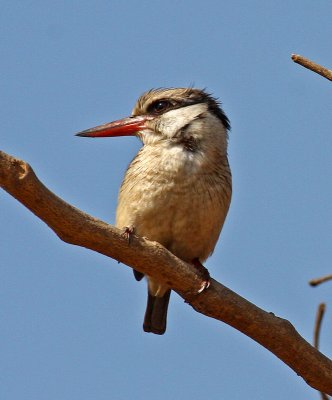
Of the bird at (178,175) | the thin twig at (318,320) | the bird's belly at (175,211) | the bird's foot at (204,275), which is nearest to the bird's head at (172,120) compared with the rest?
the bird at (178,175)

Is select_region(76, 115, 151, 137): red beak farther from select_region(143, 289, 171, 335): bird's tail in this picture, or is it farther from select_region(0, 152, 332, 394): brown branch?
select_region(0, 152, 332, 394): brown branch

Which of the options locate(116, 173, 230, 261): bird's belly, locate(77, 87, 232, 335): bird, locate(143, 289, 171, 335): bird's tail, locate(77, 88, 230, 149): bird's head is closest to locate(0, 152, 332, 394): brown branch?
locate(77, 87, 232, 335): bird

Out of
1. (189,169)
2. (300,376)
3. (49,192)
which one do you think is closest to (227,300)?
(300,376)

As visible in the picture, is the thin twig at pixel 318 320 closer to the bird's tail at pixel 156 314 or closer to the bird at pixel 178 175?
the bird at pixel 178 175

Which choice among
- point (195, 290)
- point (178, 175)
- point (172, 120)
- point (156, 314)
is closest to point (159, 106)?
point (172, 120)

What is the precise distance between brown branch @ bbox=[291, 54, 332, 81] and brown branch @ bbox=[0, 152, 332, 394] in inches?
58.2

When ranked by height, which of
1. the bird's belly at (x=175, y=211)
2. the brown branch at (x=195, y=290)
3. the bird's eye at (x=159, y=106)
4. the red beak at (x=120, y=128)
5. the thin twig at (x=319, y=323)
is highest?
the bird's eye at (x=159, y=106)

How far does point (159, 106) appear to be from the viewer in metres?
6.87

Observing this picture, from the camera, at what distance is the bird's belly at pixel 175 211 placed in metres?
6.07

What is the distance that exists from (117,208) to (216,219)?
814 mm

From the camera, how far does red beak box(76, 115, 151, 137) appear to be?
6.79 m

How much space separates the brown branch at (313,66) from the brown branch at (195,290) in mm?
1479

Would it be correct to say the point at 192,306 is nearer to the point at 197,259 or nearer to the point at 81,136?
the point at 197,259

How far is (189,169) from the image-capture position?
611 centimetres
